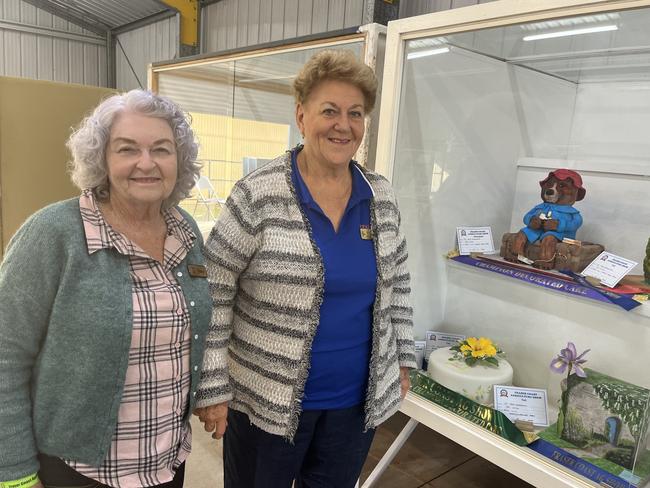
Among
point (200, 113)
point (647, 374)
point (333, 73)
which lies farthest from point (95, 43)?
point (647, 374)

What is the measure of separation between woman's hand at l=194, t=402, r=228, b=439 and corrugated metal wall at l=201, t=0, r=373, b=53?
2.49 m

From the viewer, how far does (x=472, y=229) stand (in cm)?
209

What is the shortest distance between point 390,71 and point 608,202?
36.6 inches

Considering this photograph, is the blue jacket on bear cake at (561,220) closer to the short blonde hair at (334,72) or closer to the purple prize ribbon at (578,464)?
the purple prize ribbon at (578,464)

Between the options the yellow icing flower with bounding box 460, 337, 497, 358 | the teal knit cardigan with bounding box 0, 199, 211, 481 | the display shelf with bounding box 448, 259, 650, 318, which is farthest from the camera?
the yellow icing flower with bounding box 460, 337, 497, 358

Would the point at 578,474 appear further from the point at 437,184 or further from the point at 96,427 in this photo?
the point at 96,427

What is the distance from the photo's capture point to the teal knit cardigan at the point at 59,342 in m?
0.83

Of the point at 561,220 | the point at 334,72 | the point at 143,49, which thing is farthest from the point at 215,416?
the point at 143,49

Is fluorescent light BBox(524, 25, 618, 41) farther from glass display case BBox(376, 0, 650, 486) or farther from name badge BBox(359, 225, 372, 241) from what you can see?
name badge BBox(359, 225, 372, 241)

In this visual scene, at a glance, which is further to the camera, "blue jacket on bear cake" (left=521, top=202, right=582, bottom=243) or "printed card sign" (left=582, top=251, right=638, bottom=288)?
"blue jacket on bear cake" (left=521, top=202, right=582, bottom=243)

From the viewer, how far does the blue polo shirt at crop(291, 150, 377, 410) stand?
3.65 feet

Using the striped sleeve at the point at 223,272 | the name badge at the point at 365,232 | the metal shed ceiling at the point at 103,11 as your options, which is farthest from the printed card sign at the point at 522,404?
the metal shed ceiling at the point at 103,11

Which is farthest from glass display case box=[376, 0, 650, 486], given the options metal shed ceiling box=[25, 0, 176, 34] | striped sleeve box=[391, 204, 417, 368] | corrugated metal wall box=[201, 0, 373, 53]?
metal shed ceiling box=[25, 0, 176, 34]

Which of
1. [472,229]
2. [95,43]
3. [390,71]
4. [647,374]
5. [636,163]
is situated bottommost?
[647,374]
